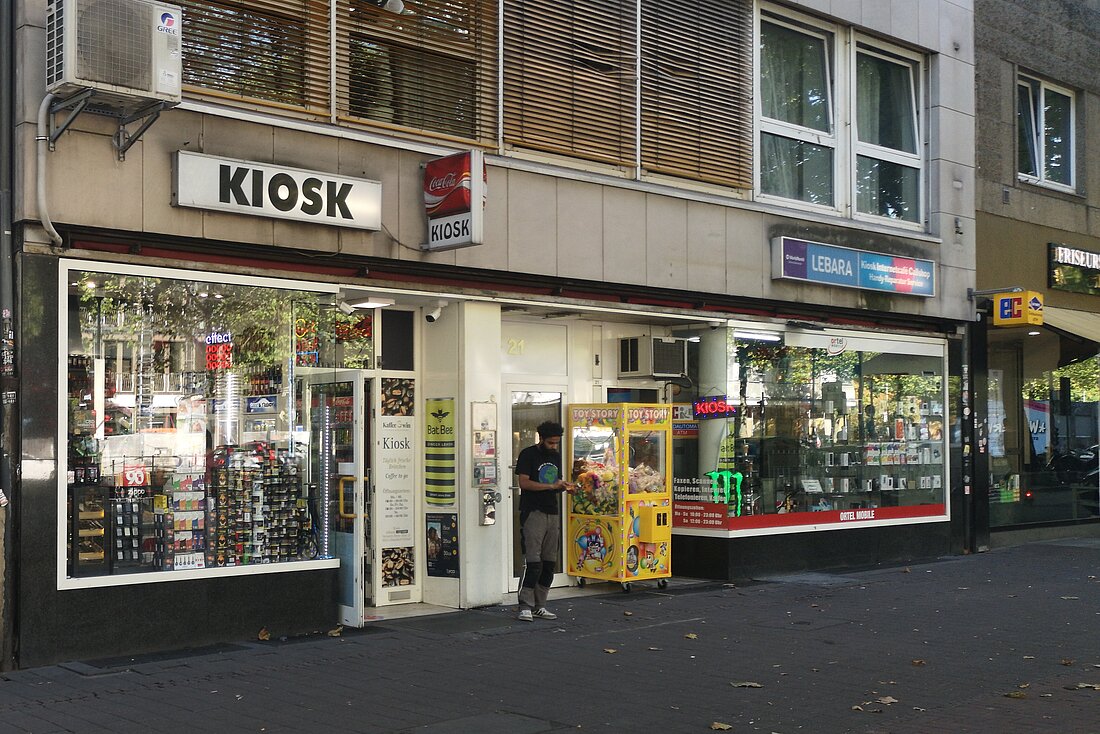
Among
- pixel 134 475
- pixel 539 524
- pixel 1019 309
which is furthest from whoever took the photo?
pixel 1019 309

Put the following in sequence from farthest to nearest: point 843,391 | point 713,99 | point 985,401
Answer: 1. point 985,401
2. point 843,391
3. point 713,99

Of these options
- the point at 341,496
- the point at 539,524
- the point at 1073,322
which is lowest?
the point at 539,524

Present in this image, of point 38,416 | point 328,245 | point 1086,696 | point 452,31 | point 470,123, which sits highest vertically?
point 452,31

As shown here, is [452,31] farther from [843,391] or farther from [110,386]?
[843,391]

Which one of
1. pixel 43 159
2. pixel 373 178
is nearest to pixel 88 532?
pixel 43 159

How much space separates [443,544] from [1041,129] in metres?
12.2

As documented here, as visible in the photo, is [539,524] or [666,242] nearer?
[539,524]

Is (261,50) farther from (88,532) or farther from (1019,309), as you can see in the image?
(1019,309)

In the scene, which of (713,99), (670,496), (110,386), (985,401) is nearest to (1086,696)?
(670,496)

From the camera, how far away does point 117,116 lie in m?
9.11

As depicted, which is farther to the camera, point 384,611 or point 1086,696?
point 384,611

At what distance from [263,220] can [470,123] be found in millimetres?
2617

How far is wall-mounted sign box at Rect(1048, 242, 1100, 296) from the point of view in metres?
18.1

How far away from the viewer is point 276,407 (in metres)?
10.2
